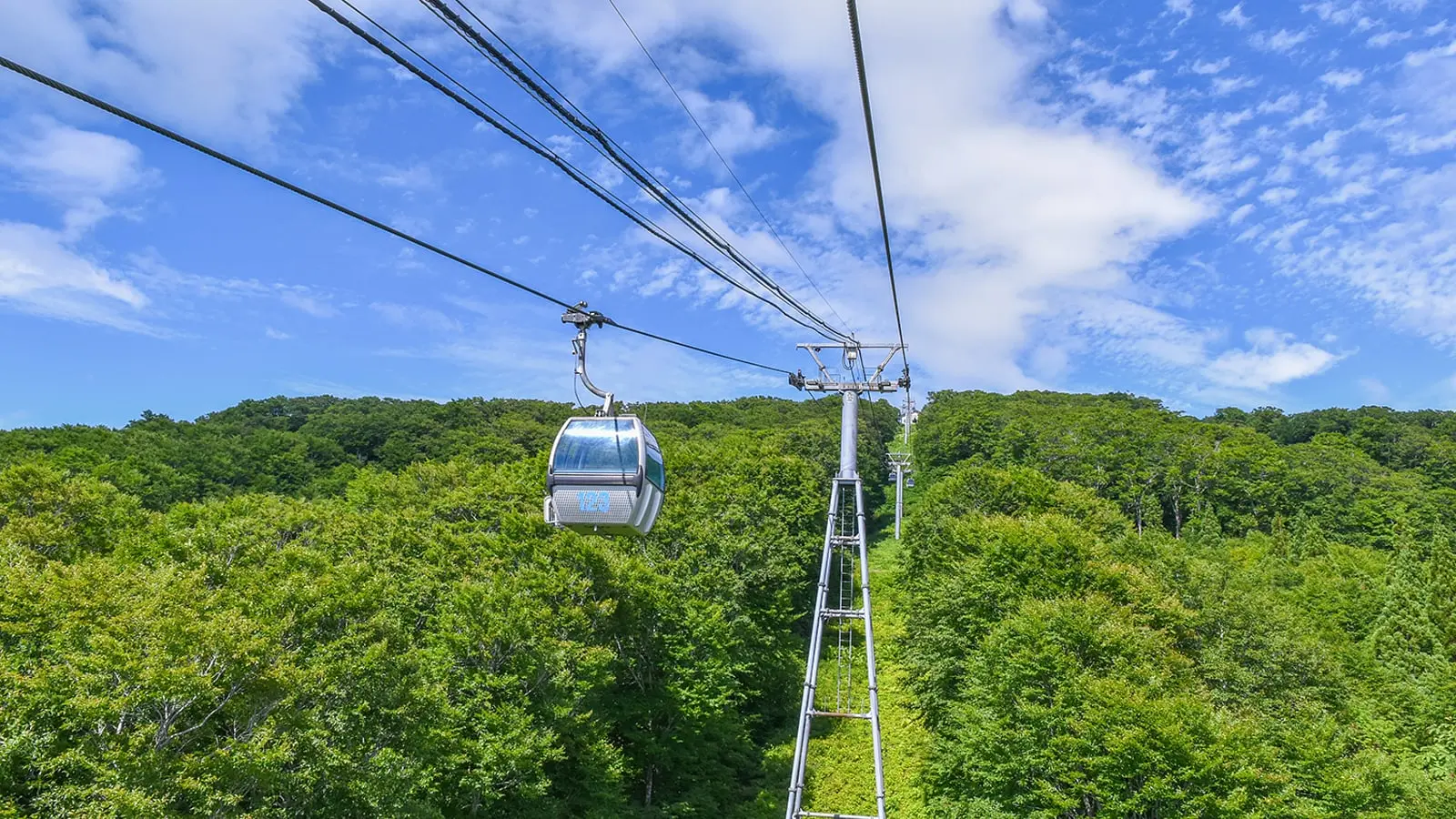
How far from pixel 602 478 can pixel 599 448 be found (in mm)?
520

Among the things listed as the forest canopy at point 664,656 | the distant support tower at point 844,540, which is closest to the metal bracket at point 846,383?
the distant support tower at point 844,540

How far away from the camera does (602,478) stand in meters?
12.1

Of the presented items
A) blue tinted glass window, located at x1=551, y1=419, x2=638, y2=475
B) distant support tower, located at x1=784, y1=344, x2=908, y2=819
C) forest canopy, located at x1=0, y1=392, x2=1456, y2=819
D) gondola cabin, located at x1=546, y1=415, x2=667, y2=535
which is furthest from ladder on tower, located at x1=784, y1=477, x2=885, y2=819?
forest canopy, located at x1=0, y1=392, x2=1456, y2=819

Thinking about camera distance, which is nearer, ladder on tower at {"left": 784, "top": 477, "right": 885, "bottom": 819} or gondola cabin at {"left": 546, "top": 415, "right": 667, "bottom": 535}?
gondola cabin at {"left": 546, "top": 415, "right": 667, "bottom": 535}

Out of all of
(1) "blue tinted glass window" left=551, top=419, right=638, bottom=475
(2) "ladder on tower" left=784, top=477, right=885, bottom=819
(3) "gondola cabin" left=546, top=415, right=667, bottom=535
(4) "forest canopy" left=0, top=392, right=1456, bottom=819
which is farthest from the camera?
(4) "forest canopy" left=0, top=392, right=1456, bottom=819

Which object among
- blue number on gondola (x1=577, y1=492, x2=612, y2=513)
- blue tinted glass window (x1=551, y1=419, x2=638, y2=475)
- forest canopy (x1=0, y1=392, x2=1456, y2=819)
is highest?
blue tinted glass window (x1=551, y1=419, x2=638, y2=475)

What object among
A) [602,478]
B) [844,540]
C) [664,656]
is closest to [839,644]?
[844,540]

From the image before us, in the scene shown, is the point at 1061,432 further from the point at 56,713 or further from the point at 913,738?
the point at 56,713

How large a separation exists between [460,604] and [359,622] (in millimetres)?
3162

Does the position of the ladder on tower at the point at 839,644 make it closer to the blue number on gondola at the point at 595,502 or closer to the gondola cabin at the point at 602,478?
the gondola cabin at the point at 602,478

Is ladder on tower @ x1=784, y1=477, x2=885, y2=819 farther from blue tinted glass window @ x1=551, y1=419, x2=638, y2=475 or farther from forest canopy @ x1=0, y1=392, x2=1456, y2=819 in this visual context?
forest canopy @ x1=0, y1=392, x2=1456, y2=819

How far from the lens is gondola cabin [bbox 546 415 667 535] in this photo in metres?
12.1

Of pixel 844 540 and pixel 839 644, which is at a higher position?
pixel 844 540

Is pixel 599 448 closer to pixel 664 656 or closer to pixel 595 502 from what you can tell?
pixel 595 502
